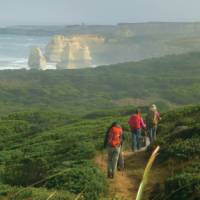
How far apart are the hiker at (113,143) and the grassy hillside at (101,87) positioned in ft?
318

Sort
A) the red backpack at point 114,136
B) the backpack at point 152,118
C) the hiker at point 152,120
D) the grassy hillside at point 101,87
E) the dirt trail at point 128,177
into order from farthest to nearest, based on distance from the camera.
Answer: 1. the grassy hillside at point 101,87
2. the backpack at point 152,118
3. the hiker at point 152,120
4. the red backpack at point 114,136
5. the dirt trail at point 128,177

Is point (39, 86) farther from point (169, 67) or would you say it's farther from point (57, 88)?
point (169, 67)

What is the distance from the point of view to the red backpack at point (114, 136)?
15.7 m

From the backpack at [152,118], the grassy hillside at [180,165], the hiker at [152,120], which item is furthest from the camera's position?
the backpack at [152,118]

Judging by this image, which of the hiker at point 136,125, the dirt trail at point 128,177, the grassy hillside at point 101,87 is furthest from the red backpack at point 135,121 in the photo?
the grassy hillside at point 101,87

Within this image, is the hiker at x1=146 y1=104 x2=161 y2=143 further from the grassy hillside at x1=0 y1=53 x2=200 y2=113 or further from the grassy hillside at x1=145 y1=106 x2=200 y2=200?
the grassy hillside at x1=0 y1=53 x2=200 y2=113

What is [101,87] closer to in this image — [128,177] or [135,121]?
[135,121]

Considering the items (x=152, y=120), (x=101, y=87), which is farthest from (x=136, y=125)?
(x=101, y=87)

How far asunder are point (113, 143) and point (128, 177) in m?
1.49

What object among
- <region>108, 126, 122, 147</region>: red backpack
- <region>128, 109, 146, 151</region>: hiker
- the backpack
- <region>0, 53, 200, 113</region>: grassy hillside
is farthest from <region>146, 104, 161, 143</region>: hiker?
Result: <region>0, 53, 200, 113</region>: grassy hillside

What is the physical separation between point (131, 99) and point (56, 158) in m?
128

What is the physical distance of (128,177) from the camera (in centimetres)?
1669

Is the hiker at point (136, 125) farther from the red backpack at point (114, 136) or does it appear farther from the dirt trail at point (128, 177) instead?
the red backpack at point (114, 136)

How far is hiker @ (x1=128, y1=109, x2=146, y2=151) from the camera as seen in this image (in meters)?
20.8
